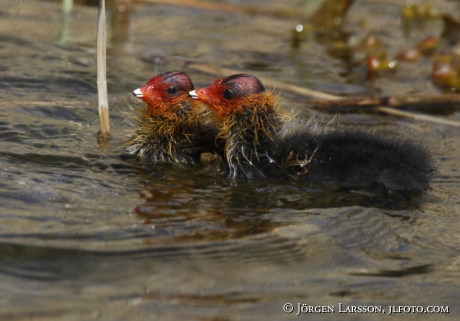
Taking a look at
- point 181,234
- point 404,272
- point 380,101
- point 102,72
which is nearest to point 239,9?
point 380,101

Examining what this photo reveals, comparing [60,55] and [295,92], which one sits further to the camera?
[60,55]

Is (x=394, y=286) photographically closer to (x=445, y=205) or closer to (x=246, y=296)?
(x=246, y=296)

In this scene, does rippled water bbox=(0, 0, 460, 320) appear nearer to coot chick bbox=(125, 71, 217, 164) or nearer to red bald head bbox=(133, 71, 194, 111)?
coot chick bbox=(125, 71, 217, 164)

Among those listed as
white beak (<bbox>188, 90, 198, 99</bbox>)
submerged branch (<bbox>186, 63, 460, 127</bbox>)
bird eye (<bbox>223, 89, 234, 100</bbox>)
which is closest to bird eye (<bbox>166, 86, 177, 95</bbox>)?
white beak (<bbox>188, 90, 198, 99</bbox>)

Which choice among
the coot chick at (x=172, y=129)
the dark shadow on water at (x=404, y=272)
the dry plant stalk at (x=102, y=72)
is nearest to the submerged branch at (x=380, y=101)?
the coot chick at (x=172, y=129)

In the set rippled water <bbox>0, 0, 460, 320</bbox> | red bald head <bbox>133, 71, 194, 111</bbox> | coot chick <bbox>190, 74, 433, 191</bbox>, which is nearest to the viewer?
rippled water <bbox>0, 0, 460, 320</bbox>

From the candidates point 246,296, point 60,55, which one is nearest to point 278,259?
point 246,296
